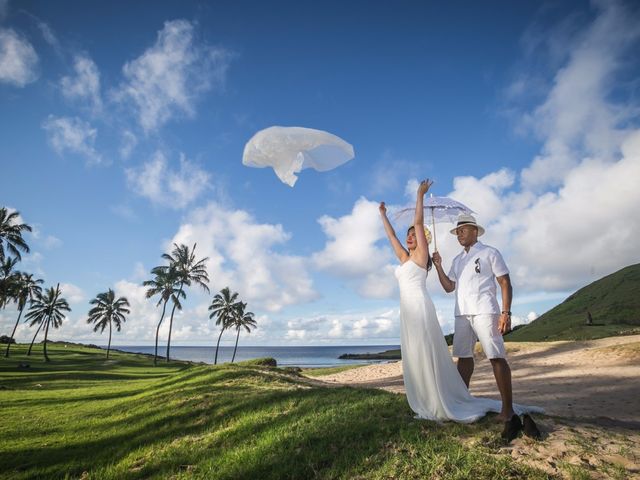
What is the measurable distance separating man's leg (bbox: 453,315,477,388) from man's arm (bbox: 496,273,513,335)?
404mm

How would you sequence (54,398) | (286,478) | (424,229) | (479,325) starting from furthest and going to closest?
(54,398), (424,229), (479,325), (286,478)

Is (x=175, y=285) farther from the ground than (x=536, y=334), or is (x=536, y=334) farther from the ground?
(x=175, y=285)

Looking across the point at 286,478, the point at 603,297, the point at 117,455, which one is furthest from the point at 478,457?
the point at 603,297

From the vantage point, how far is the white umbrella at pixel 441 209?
228 inches

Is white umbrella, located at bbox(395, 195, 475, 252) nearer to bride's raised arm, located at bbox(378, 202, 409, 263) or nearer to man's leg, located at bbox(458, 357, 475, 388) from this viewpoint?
bride's raised arm, located at bbox(378, 202, 409, 263)

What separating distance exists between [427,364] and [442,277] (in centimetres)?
124

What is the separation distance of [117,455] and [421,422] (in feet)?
15.6

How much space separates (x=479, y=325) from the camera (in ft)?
14.8

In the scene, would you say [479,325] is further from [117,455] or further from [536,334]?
[536,334]

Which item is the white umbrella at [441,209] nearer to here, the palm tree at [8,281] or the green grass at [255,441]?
the green grass at [255,441]

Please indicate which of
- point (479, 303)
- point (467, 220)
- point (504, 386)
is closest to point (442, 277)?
point (479, 303)

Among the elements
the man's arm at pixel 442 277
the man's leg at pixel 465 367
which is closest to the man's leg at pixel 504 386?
the man's leg at pixel 465 367

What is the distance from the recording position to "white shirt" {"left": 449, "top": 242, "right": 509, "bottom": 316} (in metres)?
4.54

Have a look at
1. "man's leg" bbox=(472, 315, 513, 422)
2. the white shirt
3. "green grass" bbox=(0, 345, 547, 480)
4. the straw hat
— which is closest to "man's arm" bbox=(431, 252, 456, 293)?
the white shirt
